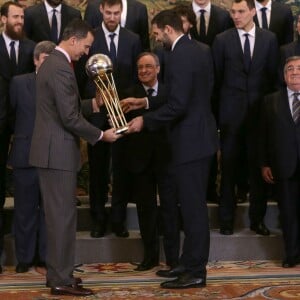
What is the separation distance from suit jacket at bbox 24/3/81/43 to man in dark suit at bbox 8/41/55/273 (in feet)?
3.25

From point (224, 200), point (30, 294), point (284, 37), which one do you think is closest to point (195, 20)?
point (284, 37)

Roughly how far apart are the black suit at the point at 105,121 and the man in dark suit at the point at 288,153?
1.28 m

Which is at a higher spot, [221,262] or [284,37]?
[284,37]

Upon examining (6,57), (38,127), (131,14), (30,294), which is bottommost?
(30,294)

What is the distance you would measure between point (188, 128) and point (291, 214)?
1412mm

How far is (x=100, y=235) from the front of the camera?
24.2ft

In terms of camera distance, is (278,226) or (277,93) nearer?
(277,93)

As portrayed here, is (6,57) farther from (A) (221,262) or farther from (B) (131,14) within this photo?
(A) (221,262)

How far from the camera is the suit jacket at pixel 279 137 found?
7.06 meters

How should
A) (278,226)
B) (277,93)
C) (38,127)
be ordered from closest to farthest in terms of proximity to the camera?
1. (38,127)
2. (277,93)
3. (278,226)

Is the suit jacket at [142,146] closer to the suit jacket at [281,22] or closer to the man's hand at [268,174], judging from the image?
the man's hand at [268,174]

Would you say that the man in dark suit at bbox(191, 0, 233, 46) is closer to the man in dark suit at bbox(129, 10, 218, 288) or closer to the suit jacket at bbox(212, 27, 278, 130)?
the suit jacket at bbox(212, 27, 278, 130)

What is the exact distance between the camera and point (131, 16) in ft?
26.0

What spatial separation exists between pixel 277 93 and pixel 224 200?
106 centimetres
